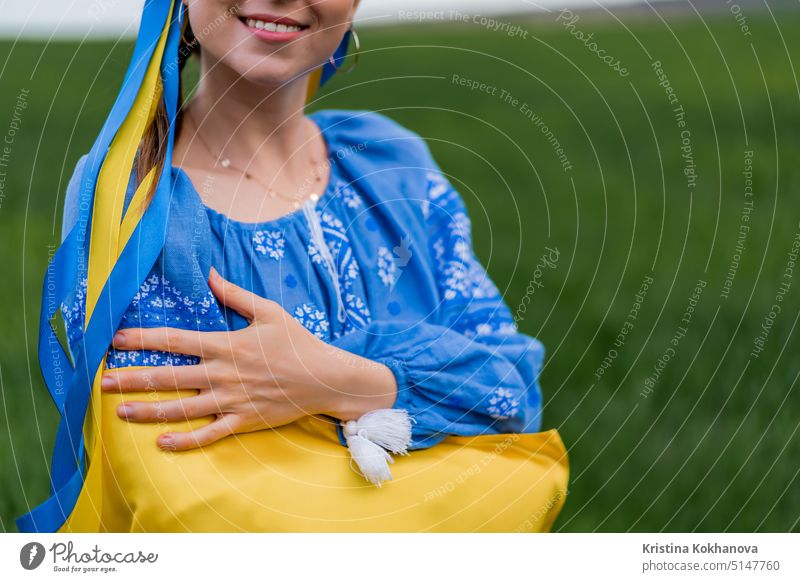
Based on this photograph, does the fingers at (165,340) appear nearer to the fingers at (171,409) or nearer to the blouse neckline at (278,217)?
the fingers at (171,409)

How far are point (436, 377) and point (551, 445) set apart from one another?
0.99ft

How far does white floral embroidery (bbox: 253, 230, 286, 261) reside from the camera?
68.6 inches

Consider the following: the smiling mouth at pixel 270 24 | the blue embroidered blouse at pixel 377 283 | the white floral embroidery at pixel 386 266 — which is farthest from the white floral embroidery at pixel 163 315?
the smiling mouth at pixel 270 24

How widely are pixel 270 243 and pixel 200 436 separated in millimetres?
370

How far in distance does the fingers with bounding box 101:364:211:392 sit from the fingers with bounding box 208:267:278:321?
12 cm

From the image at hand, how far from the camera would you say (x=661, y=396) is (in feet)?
9.62

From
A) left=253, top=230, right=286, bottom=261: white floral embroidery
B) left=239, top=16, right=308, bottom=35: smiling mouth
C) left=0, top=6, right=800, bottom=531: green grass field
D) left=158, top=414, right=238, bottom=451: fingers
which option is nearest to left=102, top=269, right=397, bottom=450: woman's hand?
left=158, top=414, right=238, bottom=451: fingers

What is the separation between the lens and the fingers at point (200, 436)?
1.58 m

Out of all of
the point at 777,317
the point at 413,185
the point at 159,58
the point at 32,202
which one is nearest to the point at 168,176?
the point at 159,58

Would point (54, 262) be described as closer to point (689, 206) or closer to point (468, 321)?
point (468, 321)

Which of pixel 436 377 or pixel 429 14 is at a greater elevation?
pixel 429 14

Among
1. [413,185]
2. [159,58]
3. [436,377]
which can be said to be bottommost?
[436,377]

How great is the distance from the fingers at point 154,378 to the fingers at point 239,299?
0.12 meters

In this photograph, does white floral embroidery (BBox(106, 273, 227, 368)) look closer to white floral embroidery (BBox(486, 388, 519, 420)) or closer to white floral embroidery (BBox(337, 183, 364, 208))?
white floral embroidery (BBox(337, 183, 364, 208))
